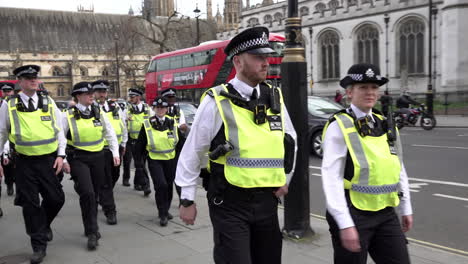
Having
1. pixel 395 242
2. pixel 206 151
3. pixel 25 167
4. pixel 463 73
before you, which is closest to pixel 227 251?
pixel 206 151

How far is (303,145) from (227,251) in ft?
8.27

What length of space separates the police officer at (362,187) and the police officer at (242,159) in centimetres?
34

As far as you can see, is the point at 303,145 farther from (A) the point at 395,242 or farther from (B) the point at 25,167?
(B) the point at 25,167

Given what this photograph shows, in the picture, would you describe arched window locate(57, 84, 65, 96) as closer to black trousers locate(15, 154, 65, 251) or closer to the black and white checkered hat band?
black trousers locate(15, 154, 65, 251)

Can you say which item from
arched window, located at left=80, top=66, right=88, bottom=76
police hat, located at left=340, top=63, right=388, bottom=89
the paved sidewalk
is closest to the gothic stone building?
the paved sidewalk

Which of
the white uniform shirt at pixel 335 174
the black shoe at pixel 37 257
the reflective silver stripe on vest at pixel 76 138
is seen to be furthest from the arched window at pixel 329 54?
the white uniform shirt at pixel 335 174

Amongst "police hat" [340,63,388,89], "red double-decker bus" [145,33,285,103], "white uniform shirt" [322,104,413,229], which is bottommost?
"white uniform shirt" [322,104,413,229]

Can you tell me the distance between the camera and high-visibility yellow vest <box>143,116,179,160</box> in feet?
20.6

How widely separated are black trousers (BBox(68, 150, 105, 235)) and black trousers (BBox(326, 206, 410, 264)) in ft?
10.8

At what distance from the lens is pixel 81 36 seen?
79.8 m

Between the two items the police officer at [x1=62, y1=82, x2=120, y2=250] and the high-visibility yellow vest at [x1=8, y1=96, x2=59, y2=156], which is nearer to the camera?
the high-visibility yellow vest at [x1=8, y1=96, x2=59, y2=156]

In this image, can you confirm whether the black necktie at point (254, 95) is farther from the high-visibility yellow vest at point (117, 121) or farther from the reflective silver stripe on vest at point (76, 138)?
the high-visibility yellow vest at point (117, 121)

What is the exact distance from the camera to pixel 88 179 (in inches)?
210

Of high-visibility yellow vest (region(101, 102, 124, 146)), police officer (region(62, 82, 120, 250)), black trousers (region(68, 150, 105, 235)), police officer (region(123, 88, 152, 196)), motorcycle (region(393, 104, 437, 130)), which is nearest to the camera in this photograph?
black trousers (region(68, 150, 105, 235))
